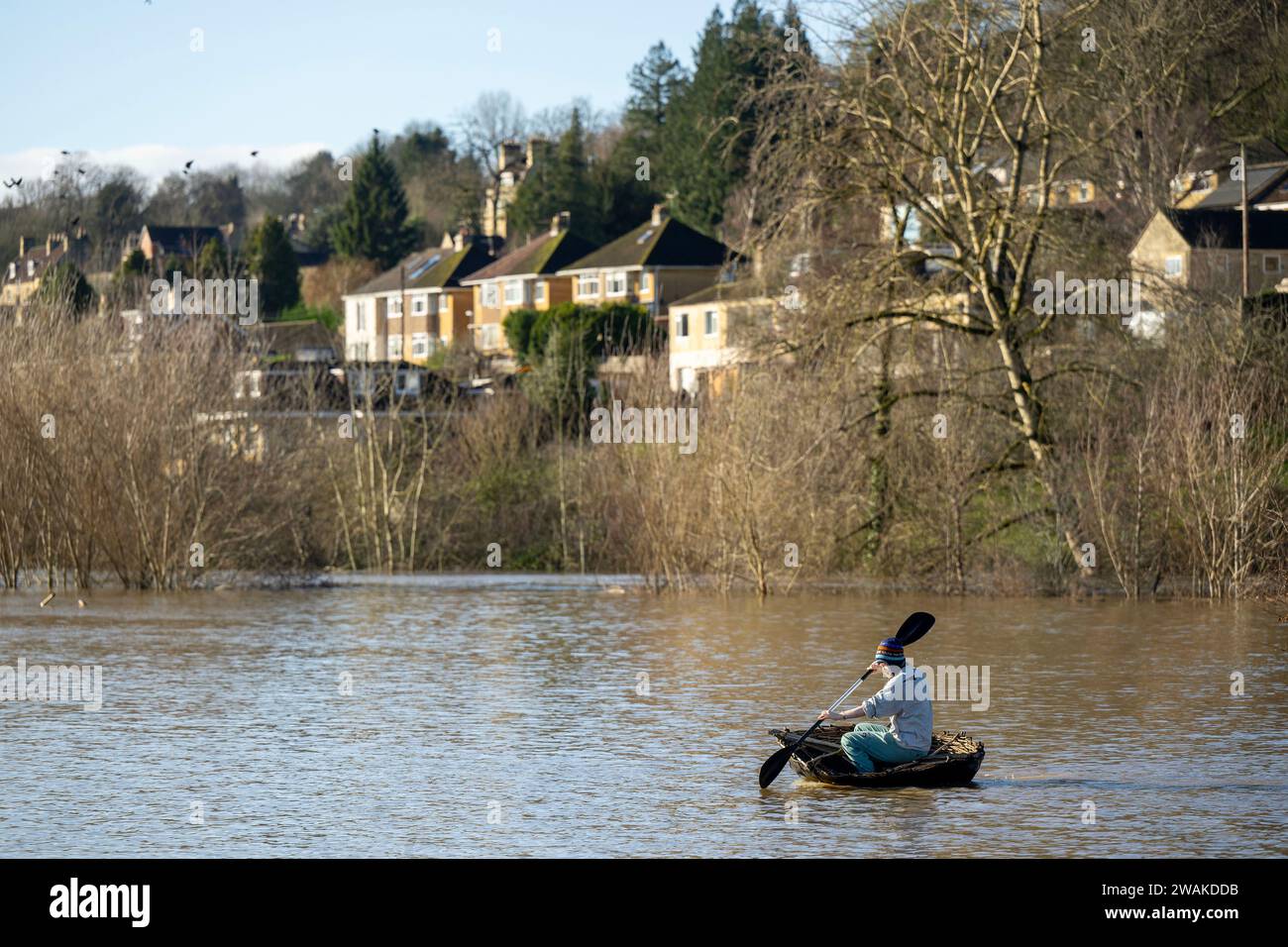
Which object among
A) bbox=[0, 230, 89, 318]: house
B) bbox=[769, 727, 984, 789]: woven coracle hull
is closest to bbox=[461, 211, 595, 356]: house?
bbox=[0, 230, 89, 318]: house

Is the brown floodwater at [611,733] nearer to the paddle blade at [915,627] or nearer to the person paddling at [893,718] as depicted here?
the person paddling at [893,718]

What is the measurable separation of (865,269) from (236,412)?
46.9 feet

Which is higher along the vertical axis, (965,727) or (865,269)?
(865,269)

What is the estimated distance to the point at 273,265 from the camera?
10925 cm

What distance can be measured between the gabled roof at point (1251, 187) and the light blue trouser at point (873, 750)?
69594 millimetres

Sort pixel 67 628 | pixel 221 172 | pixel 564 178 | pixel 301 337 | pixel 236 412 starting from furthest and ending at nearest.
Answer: pixel 221 172, pixel 564 178, pixel 301 337, pixel 236 412, pixel 67 628

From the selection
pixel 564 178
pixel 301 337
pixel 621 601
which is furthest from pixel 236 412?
pixel 564 178

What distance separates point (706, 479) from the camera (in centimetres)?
3806

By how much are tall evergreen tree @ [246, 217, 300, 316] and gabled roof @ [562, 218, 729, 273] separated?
2136 centimetres

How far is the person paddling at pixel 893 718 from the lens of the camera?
55.0 ft

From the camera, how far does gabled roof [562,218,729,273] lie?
9081cm

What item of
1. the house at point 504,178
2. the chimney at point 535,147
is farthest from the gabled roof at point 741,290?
the house at point 504,178

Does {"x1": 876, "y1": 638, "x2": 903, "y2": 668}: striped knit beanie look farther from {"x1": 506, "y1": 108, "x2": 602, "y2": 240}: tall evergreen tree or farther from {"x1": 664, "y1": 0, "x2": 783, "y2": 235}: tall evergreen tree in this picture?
{"x1": 506, "y1": 108, "x2": 602, "y2": 240}: tall evergreen tree
